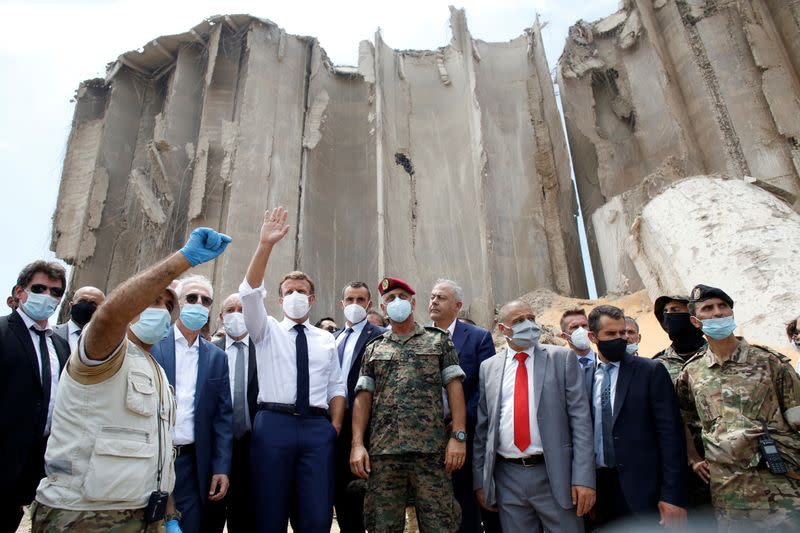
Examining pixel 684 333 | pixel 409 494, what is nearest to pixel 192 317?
pixel 409 494

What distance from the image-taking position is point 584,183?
16812mm

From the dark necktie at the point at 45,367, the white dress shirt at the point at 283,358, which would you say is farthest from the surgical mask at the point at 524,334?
the dark necktie at the point at 45,367

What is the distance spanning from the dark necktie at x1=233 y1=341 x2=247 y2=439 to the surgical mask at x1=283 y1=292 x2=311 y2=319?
62cm

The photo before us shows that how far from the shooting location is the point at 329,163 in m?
16.4

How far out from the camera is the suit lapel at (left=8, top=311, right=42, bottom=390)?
3170 mm

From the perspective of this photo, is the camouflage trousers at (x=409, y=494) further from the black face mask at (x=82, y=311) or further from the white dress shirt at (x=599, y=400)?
the black face mask at (x=82, y=311)

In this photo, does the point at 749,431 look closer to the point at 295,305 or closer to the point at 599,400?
the point at 599,400

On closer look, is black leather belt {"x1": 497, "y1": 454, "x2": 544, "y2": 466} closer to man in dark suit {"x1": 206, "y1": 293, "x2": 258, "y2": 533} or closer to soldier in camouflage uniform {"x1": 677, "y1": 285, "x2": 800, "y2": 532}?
soldier in camouflage uniform {"x1": 677, "y1": 285, "x2": 800, "y2": 532}

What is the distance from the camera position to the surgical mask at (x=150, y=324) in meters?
2.65

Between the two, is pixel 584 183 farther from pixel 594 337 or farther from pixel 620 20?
pixel 594 337

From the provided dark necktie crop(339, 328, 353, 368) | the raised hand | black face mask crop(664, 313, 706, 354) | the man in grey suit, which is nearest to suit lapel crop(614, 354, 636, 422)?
the man in grey suit

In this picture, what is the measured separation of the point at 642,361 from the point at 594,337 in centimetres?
34

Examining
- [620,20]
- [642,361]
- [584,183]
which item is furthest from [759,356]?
[620,20]

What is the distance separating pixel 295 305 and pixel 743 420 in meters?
2.81
